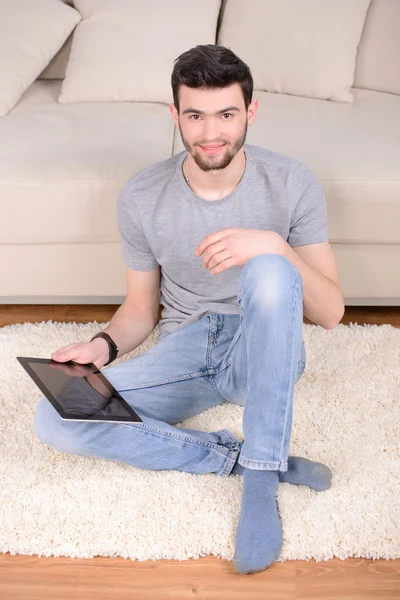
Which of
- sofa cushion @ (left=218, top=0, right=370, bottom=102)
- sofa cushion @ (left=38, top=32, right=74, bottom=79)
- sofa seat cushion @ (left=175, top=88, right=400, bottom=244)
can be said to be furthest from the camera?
sofa cushion @ (left=38, top=32, right=74, bottom=79)

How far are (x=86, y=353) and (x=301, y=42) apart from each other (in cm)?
149

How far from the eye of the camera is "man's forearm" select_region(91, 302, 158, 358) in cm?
186

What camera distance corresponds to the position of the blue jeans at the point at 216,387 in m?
1.49

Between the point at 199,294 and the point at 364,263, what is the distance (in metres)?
0.63

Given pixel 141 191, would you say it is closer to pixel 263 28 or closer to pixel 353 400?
pixel 353 400

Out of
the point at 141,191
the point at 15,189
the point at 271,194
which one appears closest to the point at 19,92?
the point at 15,189

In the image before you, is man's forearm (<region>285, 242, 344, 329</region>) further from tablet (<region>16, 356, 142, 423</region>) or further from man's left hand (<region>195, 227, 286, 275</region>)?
tablet (<region>16, 356, 142, 423</region>)

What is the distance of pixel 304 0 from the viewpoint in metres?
2.65

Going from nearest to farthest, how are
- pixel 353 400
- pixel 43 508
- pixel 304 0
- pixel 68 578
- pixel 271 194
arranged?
pixel 68 578
pixel 43 508
pixel 271 194
pixel 353 400
pixel 304 0

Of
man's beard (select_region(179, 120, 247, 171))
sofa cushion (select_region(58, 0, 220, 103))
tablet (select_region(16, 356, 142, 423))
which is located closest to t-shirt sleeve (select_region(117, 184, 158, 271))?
man's beard (select_region(179, 120, 247, 171))

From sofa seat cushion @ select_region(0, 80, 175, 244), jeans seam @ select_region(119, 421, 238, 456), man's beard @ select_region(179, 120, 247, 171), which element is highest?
man's beard @ select_region(179, 120, 247, 171)

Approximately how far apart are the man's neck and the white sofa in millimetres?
432

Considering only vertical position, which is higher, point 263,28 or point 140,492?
point 263,28

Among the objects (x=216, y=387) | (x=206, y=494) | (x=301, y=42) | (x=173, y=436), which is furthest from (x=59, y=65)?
(x=206, y=494)
